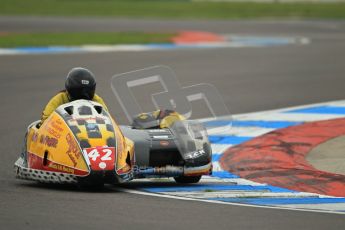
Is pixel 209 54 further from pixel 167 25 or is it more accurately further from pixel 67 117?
pixel 67 117

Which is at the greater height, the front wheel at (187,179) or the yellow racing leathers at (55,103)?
the yellow racing leathers at (55,103)

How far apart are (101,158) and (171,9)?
38.7m

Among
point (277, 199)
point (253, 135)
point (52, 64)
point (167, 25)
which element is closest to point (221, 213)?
point (277, 199)

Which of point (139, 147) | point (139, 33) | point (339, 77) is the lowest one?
point (139, 147)

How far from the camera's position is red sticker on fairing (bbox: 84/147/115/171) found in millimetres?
10352

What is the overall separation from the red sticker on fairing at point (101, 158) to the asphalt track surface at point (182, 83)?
28 centimetres

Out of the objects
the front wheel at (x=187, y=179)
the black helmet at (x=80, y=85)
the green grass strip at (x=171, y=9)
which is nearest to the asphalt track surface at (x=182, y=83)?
the front wheel at (x=187, y=179)

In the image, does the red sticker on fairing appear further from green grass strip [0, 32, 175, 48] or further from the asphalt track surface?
green grass strip [0, 32, 175, 48]

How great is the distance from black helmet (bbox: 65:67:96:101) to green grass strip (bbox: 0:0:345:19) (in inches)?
1284

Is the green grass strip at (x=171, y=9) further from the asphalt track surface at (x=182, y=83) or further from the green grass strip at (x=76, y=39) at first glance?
the green grass strip at (x=76, y=39)

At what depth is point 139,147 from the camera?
11.3 metres

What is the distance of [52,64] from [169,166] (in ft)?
43.6

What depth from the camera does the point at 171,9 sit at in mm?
48750

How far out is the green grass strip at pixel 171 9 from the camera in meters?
45.6
